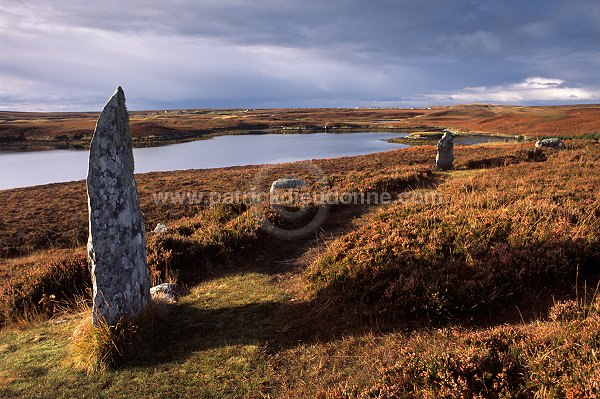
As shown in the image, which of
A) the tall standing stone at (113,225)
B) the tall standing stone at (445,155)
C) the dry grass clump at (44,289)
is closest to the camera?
the tall standing stone at (113,225)

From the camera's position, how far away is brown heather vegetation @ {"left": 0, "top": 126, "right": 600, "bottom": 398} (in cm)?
503

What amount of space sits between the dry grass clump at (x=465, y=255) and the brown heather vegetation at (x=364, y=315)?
37 millimetres

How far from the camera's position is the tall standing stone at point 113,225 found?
284 inches

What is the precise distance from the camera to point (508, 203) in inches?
460

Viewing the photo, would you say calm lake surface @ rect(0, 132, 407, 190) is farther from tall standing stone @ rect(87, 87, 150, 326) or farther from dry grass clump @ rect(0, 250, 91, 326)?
tall standing stone @ rect(87, 87, 150, 326)

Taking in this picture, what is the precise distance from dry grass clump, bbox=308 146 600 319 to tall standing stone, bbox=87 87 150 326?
4185mm

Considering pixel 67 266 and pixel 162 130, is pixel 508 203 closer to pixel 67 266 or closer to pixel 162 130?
pixel 67 266

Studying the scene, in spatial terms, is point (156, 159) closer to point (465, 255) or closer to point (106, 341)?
point (106, 341)

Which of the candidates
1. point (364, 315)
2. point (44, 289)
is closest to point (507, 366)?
point (364, 315)

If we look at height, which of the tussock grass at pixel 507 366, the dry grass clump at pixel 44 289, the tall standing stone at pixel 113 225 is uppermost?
the tall standing stone at pixel 113 225

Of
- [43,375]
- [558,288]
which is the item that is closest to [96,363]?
[43,375]

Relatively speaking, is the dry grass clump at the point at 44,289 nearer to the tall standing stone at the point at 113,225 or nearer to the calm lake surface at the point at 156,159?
the tall standing stone at the point at 113,225

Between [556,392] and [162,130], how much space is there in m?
120

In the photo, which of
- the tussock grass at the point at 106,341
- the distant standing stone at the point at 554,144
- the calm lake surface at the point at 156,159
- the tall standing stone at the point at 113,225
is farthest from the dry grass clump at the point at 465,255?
the calm lake surface at the point at 156,159
